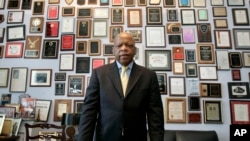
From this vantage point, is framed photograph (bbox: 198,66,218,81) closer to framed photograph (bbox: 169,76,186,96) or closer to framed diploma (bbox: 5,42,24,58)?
framed photograph (bbox: 169,76,186,96)

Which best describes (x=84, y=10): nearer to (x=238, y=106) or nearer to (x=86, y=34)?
(x=86, y=34)

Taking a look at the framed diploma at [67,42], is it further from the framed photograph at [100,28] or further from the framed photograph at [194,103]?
the framed photograph at [194,103]

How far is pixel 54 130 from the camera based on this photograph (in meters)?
2.90

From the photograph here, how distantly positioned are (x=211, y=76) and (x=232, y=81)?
250mm

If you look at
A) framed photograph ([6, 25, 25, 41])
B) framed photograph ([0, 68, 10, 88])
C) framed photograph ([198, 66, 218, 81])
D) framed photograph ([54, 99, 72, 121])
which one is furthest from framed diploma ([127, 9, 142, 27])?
framed photograph ([0, 68, 10, 88])

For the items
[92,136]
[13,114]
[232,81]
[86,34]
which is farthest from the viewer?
[86,34]

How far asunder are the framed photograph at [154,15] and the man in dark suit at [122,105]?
1607 mm

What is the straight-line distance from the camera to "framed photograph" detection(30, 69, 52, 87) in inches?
121

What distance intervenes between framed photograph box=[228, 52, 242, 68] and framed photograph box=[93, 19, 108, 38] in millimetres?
1539

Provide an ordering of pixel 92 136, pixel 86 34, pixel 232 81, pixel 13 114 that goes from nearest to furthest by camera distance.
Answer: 1. pixel 92 136
2. pixel 13 114
3. pixel 232 81
4. pixel 86 34

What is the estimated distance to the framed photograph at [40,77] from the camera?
3.09 meters

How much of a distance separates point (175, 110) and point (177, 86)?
0.93ft

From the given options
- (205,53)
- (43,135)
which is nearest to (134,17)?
(205,53)

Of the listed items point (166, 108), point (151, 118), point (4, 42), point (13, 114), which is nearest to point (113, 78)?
point (151, 118)
